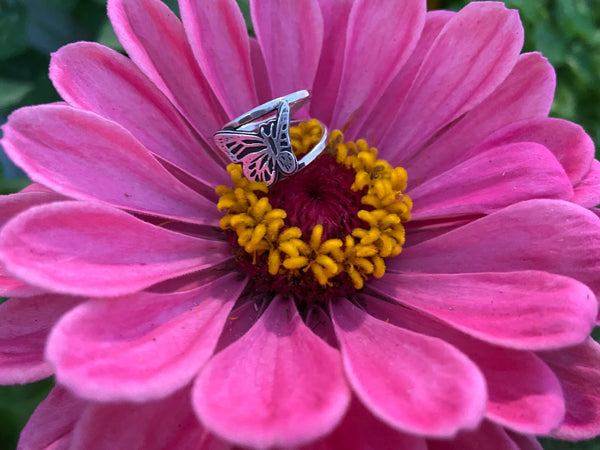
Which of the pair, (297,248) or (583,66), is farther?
(583,66)

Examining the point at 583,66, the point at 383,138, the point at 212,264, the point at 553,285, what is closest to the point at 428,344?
the point at 553,285

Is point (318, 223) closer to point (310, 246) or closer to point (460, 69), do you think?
point (310, 246)

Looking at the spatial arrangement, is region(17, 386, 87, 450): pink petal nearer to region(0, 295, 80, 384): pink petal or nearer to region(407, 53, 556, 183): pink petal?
region(0, 295, 80, 384): pink petal

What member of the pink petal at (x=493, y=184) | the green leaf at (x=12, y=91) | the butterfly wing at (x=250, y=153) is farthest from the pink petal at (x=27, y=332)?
the pink petal at (x=493, y=184)

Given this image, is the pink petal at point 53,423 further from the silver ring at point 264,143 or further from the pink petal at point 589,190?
the pink petal at point 589,190

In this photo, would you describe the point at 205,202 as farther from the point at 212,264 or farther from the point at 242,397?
the point at 242,397

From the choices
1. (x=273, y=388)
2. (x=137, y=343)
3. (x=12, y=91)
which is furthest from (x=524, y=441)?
(x=12, y=91)

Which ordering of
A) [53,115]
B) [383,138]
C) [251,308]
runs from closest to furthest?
[53,115] → [251,308] → [383,138]
